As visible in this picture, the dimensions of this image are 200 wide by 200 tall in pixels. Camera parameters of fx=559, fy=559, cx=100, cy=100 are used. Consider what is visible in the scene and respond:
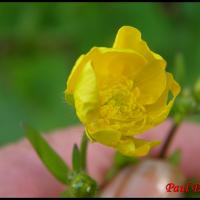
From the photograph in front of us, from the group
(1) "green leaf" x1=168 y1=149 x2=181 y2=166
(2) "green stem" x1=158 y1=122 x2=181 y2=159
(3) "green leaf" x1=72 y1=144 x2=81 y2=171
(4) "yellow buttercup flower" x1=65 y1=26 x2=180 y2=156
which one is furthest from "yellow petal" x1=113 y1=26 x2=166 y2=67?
(1) "green leaf" x1=168 y1=149 x2=181 y2=166

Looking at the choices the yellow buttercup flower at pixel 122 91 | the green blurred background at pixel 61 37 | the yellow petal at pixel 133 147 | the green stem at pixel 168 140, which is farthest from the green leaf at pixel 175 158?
the green blurred background at pixel 61 37

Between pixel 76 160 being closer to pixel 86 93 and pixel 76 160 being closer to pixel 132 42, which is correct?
pixel 86 93

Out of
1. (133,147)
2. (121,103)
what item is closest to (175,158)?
(121,103)

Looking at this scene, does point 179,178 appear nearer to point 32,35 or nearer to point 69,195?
A: point 69,195

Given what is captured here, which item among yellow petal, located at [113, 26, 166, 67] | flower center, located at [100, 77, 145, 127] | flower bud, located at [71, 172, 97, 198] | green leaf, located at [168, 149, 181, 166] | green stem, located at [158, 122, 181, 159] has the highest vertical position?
yellow petal, located at [113, 26, 166, 67]

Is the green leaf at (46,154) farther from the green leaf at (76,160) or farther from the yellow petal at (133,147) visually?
the yellow petal at (133,147)

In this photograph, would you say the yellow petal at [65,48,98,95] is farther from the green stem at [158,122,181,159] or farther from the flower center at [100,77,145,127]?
the green stem at [158,122,181,159]
